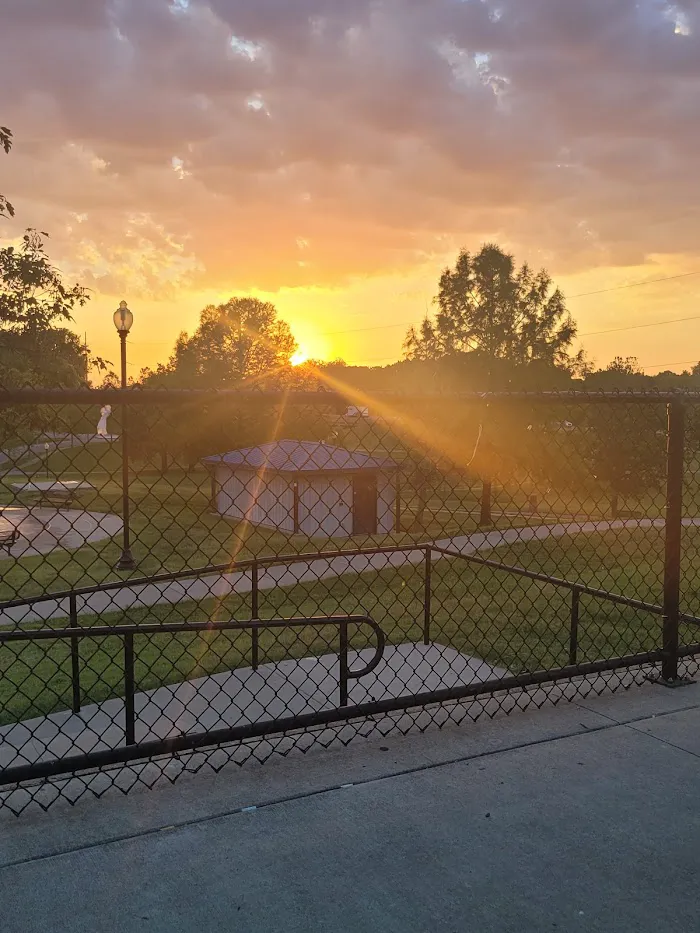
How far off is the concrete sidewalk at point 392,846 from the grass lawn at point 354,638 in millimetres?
1732

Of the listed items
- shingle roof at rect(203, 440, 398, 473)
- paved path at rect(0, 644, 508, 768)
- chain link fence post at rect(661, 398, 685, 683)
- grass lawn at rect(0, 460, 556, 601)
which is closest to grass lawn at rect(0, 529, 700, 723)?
paved path at rect(0, 644, 508, 768)

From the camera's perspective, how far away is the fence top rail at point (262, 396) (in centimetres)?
293

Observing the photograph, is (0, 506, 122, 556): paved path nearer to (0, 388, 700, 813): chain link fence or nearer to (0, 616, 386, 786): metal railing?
(0, 388, 700, 813): chain link fence

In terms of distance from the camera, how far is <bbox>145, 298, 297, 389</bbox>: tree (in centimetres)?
5138

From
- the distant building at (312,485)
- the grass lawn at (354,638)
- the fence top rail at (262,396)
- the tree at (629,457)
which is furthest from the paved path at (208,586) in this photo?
the distant building at (312,485)

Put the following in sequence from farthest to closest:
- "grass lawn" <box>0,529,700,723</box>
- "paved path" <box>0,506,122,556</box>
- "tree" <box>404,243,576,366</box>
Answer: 1. "tree" <box>404,243,576,366</box>
2. "paved path" <box>0,506,122,556</box>
3. "grass lawn" <box>0,529,700,723</box>

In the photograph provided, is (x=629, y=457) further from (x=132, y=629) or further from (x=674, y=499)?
(x=132, y=629)

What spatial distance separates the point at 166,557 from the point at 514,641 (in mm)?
11160

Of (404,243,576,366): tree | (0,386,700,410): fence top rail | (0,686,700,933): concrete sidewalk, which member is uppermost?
(404,243,576,366): tree

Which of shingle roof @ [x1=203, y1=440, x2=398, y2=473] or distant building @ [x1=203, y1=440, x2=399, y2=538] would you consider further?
distant building @ [x1=203, y1=440, x2=399, y2=538]

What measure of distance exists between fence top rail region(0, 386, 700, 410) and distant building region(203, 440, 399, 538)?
1751 cm

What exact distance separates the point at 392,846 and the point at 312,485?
2065 cm

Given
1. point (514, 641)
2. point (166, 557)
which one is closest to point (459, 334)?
point (166, 557)

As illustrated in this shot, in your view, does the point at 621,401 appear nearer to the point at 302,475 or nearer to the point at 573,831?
the point at 573,831
